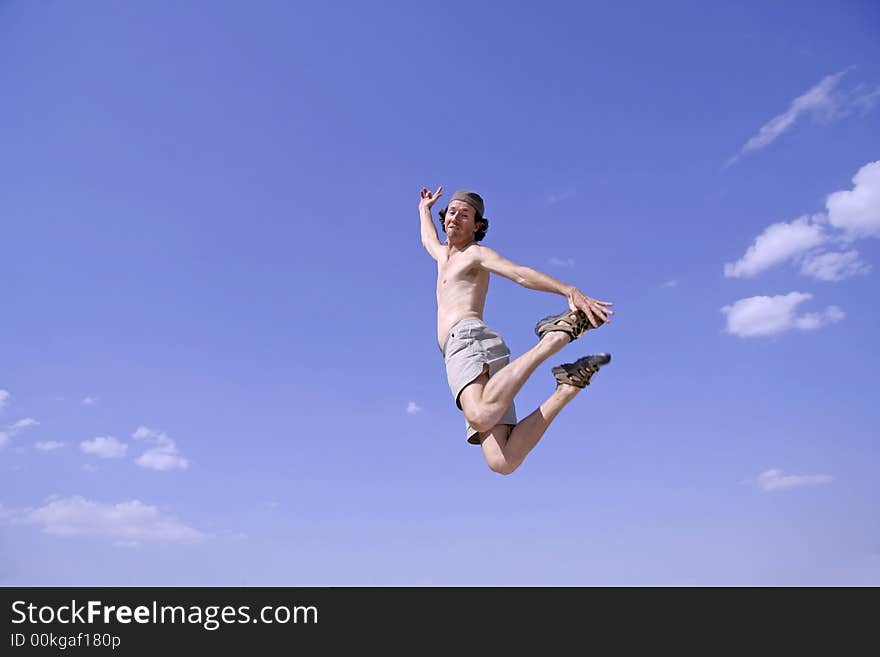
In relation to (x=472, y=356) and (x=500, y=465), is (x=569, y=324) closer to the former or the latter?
(x=472, y=356)

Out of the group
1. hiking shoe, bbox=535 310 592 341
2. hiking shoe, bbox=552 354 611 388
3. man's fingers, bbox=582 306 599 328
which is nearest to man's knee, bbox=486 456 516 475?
hiking shoe, bbox=552 354 611 388

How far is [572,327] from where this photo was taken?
6.27 meters

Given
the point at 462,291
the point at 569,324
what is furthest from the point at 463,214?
the point at 569,324

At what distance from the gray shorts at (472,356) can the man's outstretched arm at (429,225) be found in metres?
1.27

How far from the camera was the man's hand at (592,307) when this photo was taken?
605 centimetres

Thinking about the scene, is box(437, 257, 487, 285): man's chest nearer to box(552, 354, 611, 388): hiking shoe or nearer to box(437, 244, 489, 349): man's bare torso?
box(437, 244, 489, 349): man's bare torso

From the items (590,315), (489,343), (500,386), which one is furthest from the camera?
(489,343)

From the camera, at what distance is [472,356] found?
7078 mm

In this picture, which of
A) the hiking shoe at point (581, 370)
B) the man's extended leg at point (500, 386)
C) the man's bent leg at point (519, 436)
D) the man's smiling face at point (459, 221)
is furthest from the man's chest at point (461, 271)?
the man's bent leg at point (519, 436)

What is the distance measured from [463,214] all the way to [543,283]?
1829 millimetres

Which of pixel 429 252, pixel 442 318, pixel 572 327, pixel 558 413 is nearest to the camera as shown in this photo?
pixel 572 327
